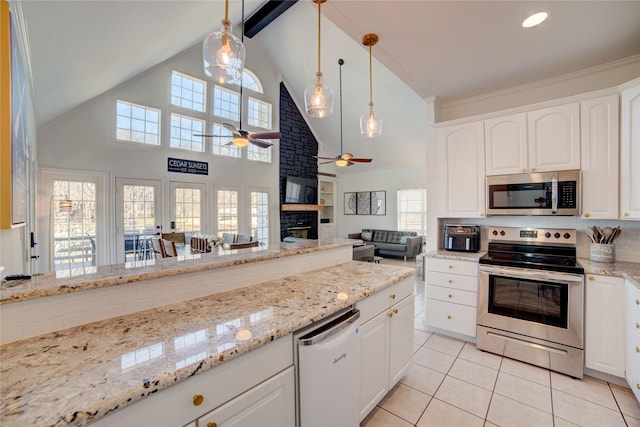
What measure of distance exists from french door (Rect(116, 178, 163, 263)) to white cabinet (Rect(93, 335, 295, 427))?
491 centimetres

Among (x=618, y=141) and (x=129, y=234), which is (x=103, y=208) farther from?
(x=618, y=141)

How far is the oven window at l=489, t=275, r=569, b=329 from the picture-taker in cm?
223

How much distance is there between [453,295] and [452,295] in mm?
10

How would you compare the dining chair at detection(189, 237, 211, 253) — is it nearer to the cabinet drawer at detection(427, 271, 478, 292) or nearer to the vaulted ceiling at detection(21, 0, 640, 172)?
the vaulted ceiling at detection(21, 0, 640, 172)

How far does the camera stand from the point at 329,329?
1.26 metres

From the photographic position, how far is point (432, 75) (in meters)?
2.73

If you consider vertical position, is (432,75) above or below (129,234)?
above

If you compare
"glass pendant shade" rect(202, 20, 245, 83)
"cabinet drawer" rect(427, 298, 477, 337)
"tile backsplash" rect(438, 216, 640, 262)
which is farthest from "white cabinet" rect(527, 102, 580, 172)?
"glass pendant shade" rect(202, 20, 245, 83)

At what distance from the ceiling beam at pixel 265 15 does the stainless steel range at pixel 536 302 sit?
5169mm

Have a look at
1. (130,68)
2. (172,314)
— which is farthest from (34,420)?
(130,68)

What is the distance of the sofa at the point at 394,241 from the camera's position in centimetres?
693

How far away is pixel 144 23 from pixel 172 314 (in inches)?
129

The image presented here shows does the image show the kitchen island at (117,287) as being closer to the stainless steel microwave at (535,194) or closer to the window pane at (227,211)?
the stainless steel microwave at (535,194)

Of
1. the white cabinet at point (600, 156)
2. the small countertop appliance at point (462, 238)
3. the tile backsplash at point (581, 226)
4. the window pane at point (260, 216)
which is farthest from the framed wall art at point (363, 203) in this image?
the white cabinet at point (600, 156)
